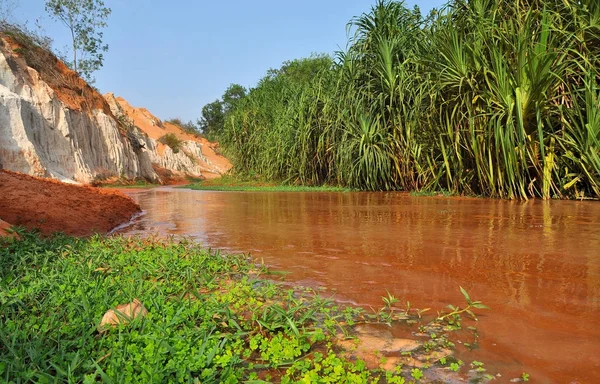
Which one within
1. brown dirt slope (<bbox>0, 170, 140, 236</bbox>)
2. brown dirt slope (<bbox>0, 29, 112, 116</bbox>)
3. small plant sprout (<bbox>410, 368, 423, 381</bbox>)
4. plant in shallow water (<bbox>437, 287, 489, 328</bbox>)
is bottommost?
small plant sprout (<bbox>410, 368, 423, 381</bbox>)

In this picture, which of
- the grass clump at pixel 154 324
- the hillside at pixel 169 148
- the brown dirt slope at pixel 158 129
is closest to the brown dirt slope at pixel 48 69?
the hillside at pixel 169 148

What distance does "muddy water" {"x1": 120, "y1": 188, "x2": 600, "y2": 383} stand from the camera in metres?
1.53

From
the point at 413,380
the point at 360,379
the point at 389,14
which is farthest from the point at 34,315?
the point at 389,14

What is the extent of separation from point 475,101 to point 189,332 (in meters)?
7.34

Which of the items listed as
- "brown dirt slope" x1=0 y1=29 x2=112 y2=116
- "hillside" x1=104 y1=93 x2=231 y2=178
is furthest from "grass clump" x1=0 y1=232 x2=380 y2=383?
"hillside" x1=104 y1=93 x2=231 y2=178

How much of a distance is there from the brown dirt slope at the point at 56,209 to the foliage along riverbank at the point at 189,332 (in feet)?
6.49

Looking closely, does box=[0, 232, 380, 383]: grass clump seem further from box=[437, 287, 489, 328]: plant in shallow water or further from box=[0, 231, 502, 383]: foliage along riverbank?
box=[437, 287, 489, 328]: plant in shallow water

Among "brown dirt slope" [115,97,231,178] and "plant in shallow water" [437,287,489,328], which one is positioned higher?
"brown dirt slope" [115,97,231,178]

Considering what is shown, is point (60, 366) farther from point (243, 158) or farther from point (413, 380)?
point (243, 158)

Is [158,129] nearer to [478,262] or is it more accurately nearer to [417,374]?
[478,262]

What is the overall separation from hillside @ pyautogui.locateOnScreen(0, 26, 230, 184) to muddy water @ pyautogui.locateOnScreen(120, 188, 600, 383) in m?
11.7

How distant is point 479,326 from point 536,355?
0.91ft

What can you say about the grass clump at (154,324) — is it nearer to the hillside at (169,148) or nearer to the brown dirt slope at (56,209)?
the brown dirt slope at (56,209)

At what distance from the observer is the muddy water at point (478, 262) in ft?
5.00
